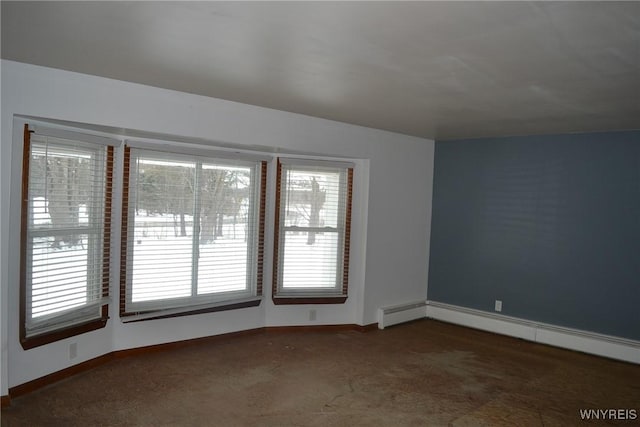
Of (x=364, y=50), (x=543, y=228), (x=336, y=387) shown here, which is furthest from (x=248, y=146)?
(x=543, y=228)

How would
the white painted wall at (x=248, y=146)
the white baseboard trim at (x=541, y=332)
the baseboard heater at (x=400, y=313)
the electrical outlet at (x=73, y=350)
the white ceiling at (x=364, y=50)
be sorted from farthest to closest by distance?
the baseboard heater at (x=400, y=313) → the white baseboard trim at (x=541, y=332) → the electrical outlet at (x=73, y=350) → the white painted wall at (x=248, y=146) → the white ceiling at (x=364, y=50)

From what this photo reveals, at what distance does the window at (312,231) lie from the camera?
548 cm

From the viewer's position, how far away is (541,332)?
18.2 ft

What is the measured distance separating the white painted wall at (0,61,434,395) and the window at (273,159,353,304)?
0.15 m

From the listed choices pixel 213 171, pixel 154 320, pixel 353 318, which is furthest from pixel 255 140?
pixel 353 318

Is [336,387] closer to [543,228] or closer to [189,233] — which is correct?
[189,233]

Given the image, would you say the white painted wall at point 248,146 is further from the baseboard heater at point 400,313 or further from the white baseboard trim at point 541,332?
the white baseboard trim at point 541,332

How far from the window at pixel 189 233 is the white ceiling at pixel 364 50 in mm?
901

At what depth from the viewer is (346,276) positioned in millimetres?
5785

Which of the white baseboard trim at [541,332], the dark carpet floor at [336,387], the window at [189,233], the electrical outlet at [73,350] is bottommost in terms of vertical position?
the dark carpet floor at [336,387]

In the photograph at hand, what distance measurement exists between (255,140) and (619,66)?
10.1 feet

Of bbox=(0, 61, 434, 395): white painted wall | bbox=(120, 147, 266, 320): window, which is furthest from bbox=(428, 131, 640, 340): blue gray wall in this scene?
bbox=(120, 147, 266, 320): window

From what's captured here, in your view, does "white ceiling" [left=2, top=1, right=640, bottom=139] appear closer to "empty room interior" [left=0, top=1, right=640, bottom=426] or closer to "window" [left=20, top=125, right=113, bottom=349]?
"empty room interior" [left=0, top=1, right=640, bottom=426]

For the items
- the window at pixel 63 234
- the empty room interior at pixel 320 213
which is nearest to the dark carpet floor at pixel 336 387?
the empty room interior at pixel 320 213
